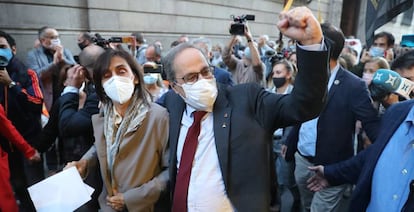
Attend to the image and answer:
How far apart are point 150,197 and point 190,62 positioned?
761mm

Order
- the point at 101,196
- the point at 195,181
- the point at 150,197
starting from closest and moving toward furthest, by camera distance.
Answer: the point at 195,181 → the point at 150,197 → the point at 101,196

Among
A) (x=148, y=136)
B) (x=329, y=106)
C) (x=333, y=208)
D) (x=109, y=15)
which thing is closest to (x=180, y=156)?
(x=148, y=136)

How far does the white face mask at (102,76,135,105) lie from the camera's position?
174 cm

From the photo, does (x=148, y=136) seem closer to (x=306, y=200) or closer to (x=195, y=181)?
(x=195, y=181)

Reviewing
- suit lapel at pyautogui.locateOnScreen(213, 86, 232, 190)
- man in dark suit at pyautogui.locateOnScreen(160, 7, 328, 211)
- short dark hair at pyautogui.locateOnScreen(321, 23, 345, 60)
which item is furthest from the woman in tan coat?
short dark hair at pyautogui.locateOnScreen(321, 23, 345, 60)

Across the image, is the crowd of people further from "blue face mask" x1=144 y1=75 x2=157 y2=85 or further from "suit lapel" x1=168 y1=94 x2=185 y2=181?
"blue face mask" x1=144 y1=75 x2=157 y2=85

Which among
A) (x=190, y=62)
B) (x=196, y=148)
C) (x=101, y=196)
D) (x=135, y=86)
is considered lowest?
(x=101, y=196)

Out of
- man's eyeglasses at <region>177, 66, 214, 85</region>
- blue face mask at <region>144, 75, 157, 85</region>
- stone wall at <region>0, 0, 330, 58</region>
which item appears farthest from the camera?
stone wall at <region>0, 0, 330, 58</region>

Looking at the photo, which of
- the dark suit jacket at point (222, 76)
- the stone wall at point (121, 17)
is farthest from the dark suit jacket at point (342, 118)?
the stone wall at point (121, 17)

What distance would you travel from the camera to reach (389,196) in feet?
4.36

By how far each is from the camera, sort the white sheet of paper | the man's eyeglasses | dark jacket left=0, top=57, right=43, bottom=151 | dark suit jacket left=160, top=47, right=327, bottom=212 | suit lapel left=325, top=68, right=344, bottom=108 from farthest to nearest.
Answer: dark jacket left=0, top=57, right=43, bottom=151 → suit lapel left=325, top=68, right=344, bottom=108 → the white sheet of paper → the man's eyeglasses → dark suit jacket left=160, top=47, right=327, bottom=212

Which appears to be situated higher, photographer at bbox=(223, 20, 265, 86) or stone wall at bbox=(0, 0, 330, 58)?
stone wall at bbox=(0, 0, 330, 58)

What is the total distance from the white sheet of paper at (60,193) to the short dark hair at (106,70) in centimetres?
50

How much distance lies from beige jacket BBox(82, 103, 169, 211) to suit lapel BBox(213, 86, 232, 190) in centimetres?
34
